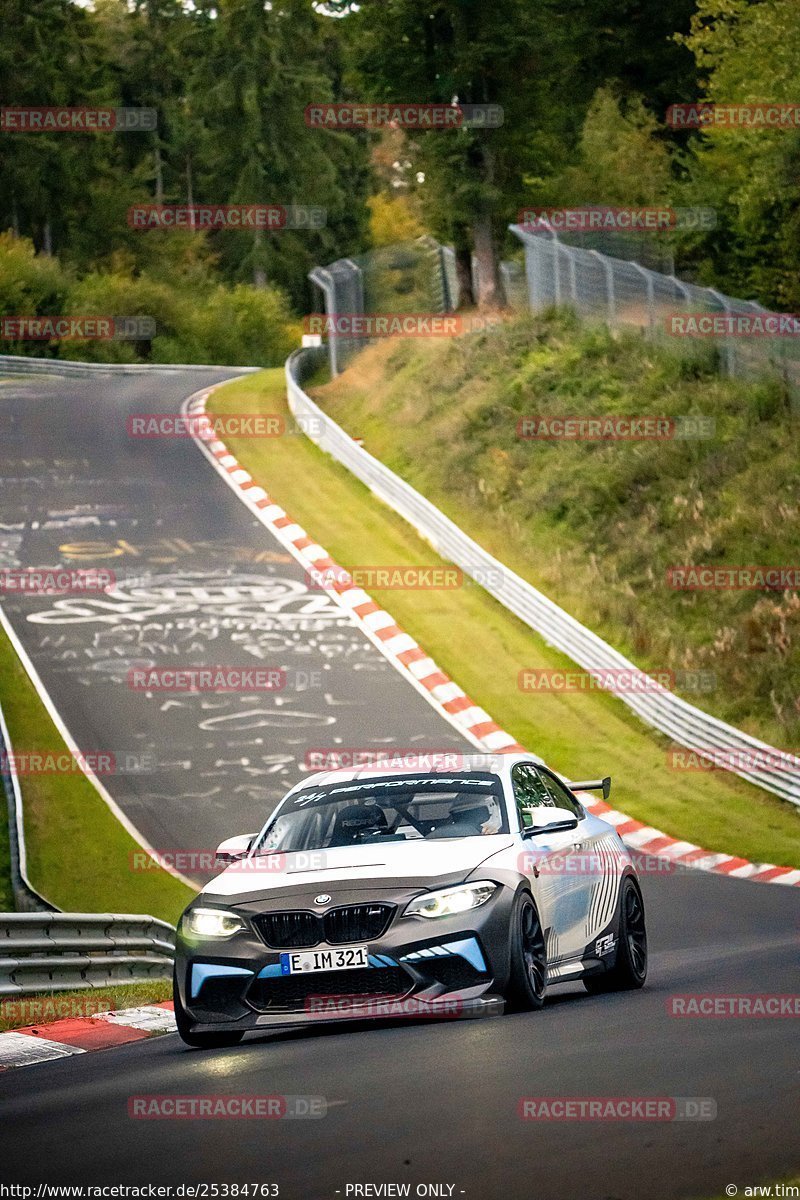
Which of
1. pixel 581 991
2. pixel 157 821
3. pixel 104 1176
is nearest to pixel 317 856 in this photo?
pixel 581 991

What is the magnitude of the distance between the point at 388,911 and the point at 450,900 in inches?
12.5

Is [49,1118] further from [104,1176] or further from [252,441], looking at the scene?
[252,441]

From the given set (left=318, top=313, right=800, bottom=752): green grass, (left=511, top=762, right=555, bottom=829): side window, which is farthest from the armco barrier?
(left=511, top=762, right=555, bottom=829): side window

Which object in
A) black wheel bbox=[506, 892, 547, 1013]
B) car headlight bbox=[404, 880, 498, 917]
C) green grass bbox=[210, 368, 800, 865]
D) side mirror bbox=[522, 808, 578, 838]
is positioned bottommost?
green grass bbox=[210, 368, 800, 865]

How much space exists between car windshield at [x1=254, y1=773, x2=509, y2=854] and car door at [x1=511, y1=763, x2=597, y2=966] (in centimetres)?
23

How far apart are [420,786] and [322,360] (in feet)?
138

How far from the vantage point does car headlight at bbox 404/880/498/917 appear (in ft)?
29.7

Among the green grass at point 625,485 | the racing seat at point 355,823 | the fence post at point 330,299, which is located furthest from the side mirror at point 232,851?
the fence post at point 330,299

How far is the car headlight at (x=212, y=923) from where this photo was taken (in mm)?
9258

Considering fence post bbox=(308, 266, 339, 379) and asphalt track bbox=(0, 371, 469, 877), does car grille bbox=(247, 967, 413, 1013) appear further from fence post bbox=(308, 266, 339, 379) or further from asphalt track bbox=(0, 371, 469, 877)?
fence post bbox=(308, 266, 339, 379)

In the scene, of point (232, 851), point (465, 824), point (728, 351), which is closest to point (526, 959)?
point (465, 824)

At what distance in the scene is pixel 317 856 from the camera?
32.1ft

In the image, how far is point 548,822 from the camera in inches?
394

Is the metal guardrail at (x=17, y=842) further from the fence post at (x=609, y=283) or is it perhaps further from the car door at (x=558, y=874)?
the fence post at (x=609, y=283)
